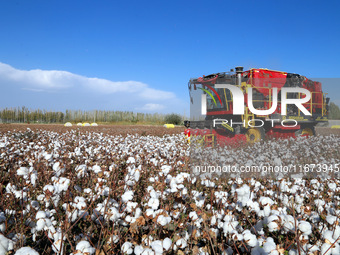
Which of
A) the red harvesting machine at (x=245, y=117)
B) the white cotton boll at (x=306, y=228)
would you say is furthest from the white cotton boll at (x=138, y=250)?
the red harvesting machine at (x=245, y=117)

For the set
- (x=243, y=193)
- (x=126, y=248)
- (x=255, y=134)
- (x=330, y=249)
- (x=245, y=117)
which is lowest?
(x=126, y=248)

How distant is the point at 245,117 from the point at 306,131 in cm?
309

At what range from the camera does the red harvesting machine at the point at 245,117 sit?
24.6 ft

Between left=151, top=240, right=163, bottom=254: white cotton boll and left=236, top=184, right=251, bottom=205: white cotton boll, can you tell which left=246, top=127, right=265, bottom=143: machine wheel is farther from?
left=151, top=240, right=163, bottom=254: white cotton boll

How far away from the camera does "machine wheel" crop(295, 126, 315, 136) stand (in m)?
8.39

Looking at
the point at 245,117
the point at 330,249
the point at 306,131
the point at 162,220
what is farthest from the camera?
the point at 306,131

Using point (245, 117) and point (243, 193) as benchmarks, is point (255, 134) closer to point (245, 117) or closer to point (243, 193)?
point (245, 117)

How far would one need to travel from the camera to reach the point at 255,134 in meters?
7.58

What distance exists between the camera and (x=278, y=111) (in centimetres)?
784

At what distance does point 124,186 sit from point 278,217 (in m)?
1.76

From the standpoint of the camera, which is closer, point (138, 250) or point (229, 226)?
point (138, 250)

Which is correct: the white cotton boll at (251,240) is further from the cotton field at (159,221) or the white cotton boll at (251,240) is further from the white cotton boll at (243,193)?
the white cotton boll at (243,193)

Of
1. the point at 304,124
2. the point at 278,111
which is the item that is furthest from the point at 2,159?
the point at 304,124

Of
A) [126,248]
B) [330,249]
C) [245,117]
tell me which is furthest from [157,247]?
[245,117]
